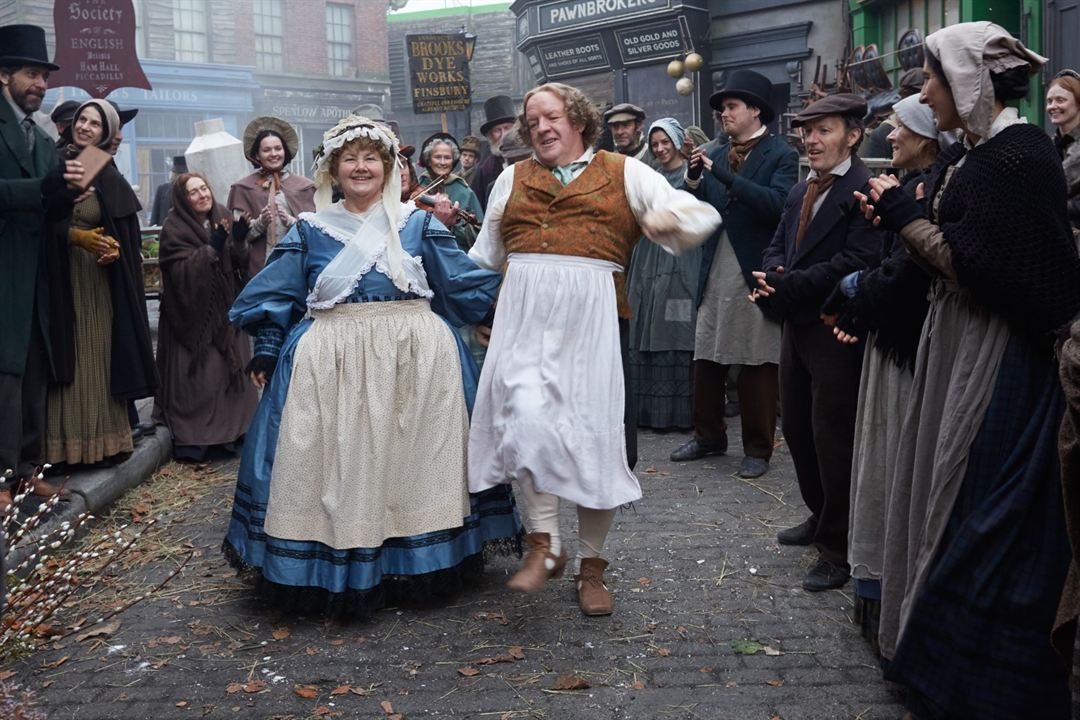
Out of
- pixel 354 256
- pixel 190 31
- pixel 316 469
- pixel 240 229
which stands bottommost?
pixel 316 469

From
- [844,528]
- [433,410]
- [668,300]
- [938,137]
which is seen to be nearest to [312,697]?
[433,410]

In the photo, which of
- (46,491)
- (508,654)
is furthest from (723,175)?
(46,491)

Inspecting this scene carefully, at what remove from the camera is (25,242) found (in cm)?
582

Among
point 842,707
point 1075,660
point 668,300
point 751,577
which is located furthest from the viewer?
point 668,300

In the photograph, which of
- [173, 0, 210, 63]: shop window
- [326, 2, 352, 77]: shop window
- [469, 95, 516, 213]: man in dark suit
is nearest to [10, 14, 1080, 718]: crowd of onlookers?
[469, 95, 516, 213]: man in dark suit

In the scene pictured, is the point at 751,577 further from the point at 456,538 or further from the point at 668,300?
the point at 668,300

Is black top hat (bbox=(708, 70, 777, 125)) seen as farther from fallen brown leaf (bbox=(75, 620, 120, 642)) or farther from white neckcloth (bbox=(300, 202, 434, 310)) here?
fallen brown leaf (bbox=(75, 620, 120, 642))

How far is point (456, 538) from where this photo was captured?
4.75 m

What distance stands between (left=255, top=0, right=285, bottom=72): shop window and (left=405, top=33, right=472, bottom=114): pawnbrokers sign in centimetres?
1850

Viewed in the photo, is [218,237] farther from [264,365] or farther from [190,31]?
[190,31]

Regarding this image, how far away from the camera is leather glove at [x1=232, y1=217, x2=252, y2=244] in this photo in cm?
748

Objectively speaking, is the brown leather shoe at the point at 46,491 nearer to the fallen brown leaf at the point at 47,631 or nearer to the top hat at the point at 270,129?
the fallen brown leaf at the point at 47,631

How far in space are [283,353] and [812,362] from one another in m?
2.21

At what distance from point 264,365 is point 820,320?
233 cm
